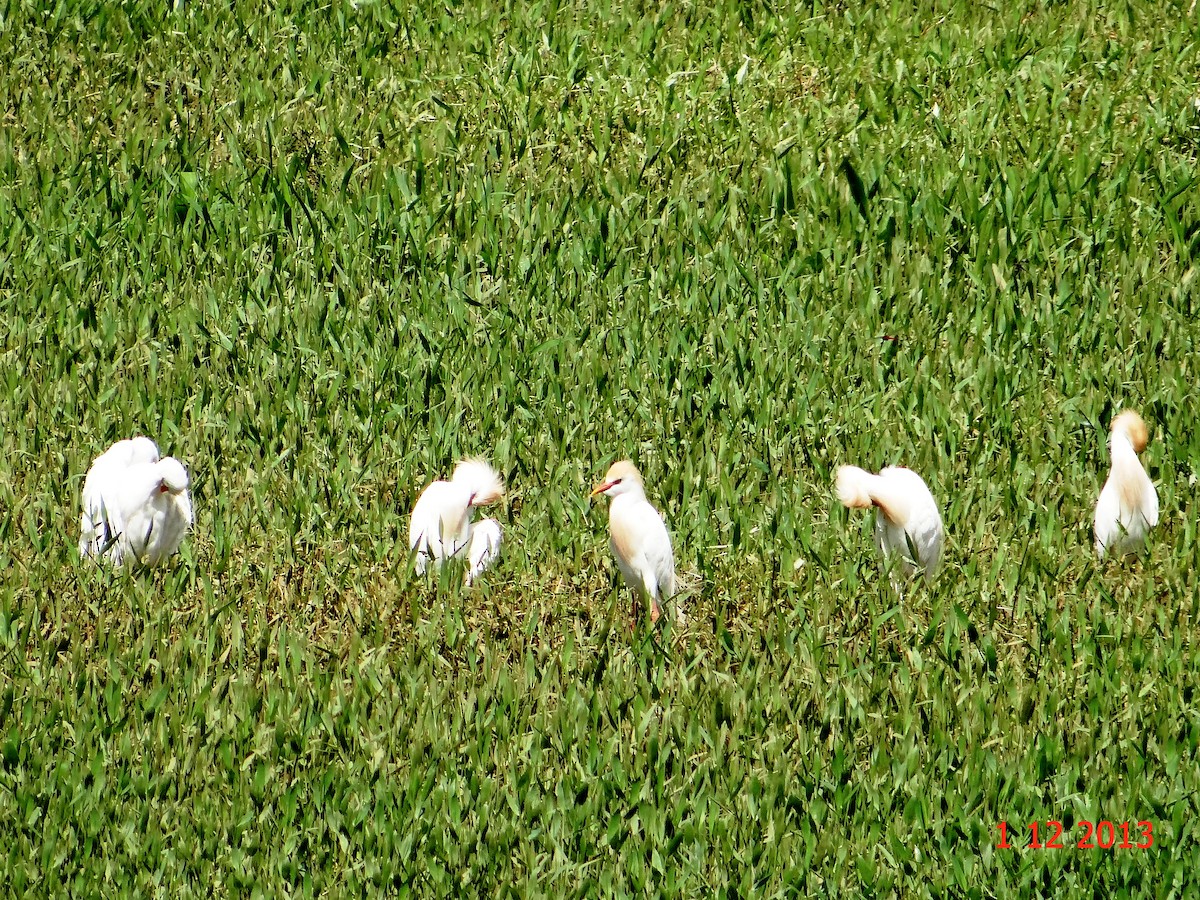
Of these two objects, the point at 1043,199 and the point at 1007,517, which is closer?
the point at 1007,517

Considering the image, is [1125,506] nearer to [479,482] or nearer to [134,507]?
[479,482]

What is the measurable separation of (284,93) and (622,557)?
3.14 metres

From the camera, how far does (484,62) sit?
273 inches

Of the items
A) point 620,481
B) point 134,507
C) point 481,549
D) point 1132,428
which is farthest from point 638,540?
point 1132,428

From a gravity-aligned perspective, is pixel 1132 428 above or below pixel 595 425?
above

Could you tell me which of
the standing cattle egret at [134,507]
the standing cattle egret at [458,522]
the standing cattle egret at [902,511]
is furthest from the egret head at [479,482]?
the standing cattle egret at [902,511]

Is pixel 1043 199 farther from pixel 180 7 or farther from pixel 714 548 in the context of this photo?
pixel 180 7

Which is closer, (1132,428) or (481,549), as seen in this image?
(481,549)

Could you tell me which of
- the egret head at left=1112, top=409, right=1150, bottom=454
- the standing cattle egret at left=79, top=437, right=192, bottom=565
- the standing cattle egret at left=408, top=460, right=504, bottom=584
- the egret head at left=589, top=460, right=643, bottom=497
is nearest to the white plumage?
the standing cattle egret at left=408, top=460, right=504, bottom=584

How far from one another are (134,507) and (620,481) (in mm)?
1333

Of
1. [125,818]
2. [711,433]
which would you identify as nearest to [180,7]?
[711,433]

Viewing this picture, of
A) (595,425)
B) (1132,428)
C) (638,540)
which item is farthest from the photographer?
(595,425)

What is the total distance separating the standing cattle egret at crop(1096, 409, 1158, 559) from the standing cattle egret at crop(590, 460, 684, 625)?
1.24 meters

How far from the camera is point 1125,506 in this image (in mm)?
4672
